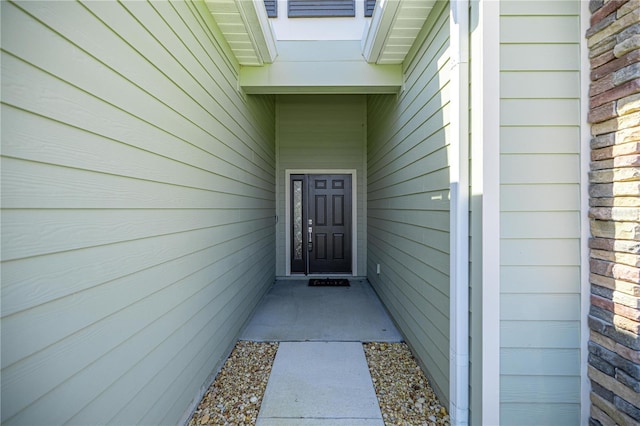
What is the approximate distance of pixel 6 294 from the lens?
2.61ft

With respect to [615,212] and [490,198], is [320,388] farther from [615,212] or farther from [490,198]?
[615,212]

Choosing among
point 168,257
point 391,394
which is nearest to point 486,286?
point 391,394

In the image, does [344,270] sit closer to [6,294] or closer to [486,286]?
[486,286]

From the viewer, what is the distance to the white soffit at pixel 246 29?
2162mm

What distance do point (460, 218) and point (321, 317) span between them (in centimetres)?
223

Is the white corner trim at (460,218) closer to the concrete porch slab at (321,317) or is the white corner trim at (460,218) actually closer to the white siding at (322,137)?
the concrete porch slab at (321,317)

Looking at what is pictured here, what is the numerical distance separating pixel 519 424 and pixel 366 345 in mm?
1362

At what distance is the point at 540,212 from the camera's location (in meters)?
1.61

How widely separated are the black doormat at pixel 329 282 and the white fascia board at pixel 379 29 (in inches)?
128

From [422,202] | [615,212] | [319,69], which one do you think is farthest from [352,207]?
[615,212]

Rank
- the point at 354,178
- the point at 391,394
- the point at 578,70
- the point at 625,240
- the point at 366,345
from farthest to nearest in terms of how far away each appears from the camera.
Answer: the point at 354,178 < the point at 366,345 < the point at 391,394 < the point at 578,70 < the point at 625,240

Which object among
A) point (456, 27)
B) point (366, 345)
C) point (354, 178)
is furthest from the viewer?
point (354, 178)

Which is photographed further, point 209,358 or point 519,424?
point 209,358

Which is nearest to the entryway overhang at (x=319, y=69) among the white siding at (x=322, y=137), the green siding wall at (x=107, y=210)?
the green siding wall at (x=107, y=210)
